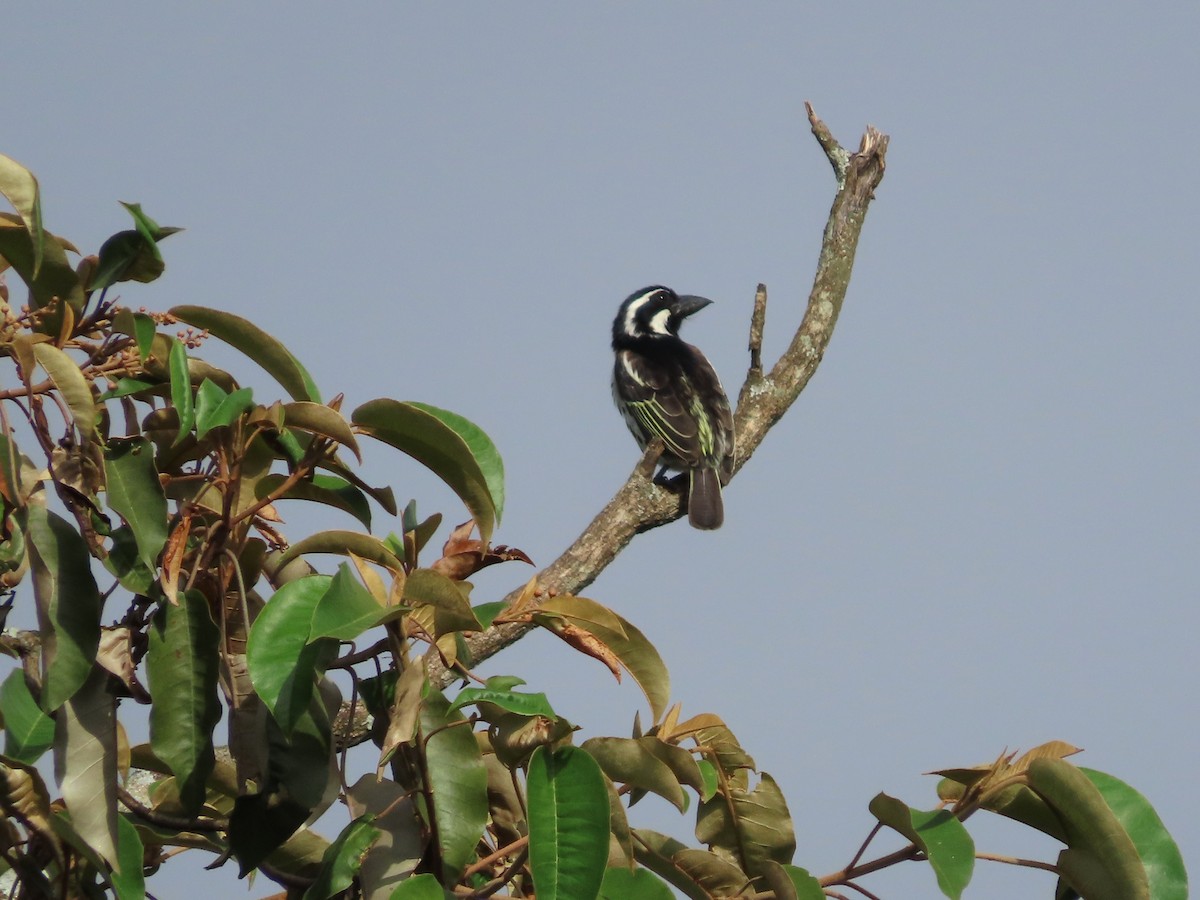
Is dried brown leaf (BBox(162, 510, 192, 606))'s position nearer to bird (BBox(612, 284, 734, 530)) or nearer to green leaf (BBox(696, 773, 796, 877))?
green leaf (BBox(696, 773, 796, 877))

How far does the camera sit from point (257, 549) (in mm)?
2094

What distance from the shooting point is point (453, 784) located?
73.5 inches

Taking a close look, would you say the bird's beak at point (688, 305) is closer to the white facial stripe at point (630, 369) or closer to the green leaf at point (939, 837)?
the white facial stripe at point (630, 369)

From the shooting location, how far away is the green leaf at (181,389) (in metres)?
1.87

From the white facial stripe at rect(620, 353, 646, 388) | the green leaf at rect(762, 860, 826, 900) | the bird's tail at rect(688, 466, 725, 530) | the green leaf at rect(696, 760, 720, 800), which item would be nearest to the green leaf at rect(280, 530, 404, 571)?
the green leaf at rect(696, 760, 720, 800)

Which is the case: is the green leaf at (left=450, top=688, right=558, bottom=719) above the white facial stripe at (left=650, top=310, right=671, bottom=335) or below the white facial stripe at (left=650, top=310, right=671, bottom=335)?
below

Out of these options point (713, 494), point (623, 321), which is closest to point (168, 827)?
point (713, 494)

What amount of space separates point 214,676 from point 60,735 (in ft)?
0.70

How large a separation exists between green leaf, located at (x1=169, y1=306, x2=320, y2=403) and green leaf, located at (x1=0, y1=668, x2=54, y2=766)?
0.57m

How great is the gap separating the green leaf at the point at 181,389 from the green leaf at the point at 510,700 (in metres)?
0.52

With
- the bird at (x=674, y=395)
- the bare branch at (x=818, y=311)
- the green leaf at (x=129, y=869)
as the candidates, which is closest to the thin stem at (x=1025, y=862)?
the green leaf at (x=129, y=869)

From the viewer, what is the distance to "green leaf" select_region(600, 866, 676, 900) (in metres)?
1.87

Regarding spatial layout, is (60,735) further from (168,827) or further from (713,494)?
(713,494)

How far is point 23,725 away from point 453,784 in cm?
64
